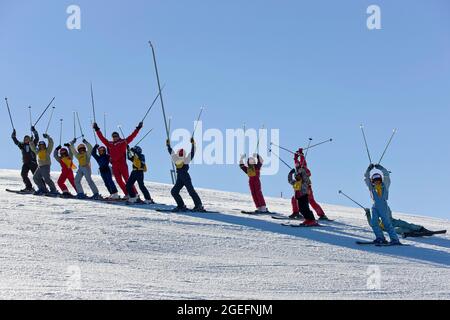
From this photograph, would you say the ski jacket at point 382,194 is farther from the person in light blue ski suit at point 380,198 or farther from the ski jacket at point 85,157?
the ski jacket at point 85,157

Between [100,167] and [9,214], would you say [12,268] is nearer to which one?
[9,214]

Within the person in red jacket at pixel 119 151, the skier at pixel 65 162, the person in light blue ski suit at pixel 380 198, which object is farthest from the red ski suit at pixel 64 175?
the person in light blue ski suit at pixel 380 198

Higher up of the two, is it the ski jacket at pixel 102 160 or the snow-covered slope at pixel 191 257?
the ski jacket at pixel 102 160

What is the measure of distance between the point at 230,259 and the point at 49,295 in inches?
154

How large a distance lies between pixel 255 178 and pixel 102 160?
367 centimetres

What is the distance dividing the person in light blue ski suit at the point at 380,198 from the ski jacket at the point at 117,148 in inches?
253

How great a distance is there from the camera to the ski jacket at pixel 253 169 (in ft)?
59.4

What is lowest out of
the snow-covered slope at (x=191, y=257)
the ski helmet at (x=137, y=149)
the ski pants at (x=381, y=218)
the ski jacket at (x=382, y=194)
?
the snow-covered slope at (x=191, y=257)

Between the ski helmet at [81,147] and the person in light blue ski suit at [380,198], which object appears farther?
the ski helmet at [81,147]

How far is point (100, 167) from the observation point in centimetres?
1838

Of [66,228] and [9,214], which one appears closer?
[66,228]

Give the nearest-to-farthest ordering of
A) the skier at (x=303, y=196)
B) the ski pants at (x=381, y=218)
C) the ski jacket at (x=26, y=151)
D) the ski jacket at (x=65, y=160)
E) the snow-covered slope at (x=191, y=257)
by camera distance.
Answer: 1. the snow-covered slope at (x=191, y=257)
2. the ski pants at (x=381, y=218)
3. the skier at (x=303, y=196)
4. the ski jacket at (x=65, y=160)
5. the ski jacket at (x=26, y=151)

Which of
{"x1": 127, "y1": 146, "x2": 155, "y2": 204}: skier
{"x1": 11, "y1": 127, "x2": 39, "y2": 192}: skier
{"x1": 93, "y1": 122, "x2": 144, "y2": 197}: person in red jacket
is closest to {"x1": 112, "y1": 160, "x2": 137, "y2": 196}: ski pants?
{"x1": 93, "y1": 122, "x2": 144, "y2": 197}: person in red jacket
